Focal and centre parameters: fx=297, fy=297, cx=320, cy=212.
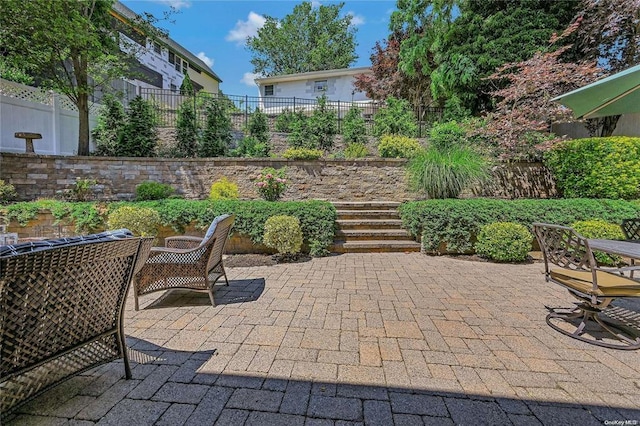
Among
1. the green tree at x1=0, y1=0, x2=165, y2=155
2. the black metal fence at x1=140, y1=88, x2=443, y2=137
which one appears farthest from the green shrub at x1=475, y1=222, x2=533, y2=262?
the green tree at x1=0, y1=0, x2=165, y2=155

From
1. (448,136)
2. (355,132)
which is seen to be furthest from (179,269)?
(355,132)

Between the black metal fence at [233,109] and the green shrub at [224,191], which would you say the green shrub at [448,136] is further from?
the green shrub at [224,191]

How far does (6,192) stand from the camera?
6375mm

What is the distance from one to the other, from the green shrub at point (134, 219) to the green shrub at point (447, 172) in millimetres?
5369

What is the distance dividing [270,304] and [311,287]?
0.72m

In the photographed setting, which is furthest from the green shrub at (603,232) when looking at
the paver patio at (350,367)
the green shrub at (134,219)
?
the green shrub at (134,219)

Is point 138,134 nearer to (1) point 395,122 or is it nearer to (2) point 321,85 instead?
(1) point 395,122

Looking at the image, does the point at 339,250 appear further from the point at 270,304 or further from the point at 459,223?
the point at 270,304

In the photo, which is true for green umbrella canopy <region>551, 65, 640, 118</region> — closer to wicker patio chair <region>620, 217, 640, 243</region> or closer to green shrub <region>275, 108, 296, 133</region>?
wicker patio chair <region>620, 217, 640, 243</region>

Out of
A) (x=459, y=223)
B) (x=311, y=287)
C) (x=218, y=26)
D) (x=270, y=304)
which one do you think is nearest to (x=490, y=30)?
(x=459, y=223)

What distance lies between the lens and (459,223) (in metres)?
5.45

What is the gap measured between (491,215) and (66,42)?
968cm

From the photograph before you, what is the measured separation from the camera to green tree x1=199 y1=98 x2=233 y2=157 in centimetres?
896

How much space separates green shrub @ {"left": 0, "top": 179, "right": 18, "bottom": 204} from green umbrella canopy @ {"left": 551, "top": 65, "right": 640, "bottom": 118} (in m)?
9.83
